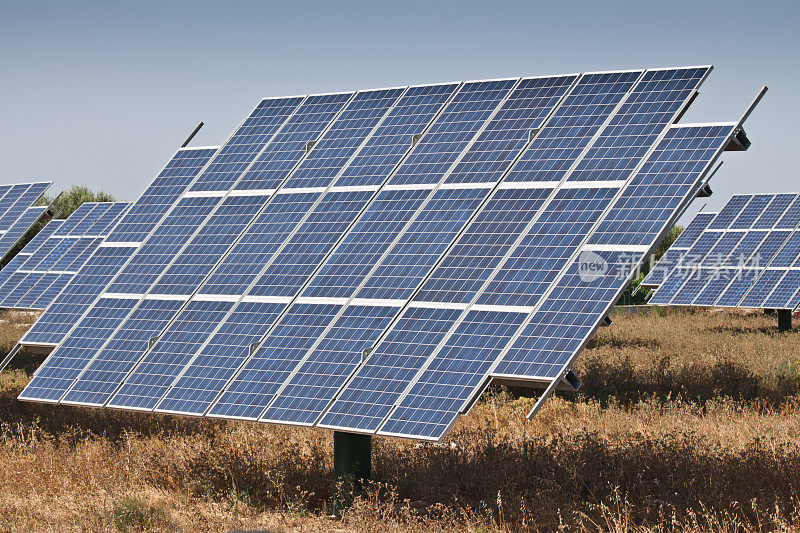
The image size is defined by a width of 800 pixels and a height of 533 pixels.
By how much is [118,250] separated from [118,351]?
3074mm

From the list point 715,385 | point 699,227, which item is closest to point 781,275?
point 699,227

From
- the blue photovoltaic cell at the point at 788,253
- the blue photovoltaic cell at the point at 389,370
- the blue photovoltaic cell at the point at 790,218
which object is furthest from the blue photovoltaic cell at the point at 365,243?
the blue photovoltaic cell at the point at 790,218

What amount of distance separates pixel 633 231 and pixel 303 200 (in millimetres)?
5942

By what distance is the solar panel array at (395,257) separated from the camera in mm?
10977

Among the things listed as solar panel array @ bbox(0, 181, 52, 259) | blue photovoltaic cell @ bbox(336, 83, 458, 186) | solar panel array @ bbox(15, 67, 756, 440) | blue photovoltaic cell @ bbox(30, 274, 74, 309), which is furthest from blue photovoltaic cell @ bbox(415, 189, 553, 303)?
solar panel array @ bbox(0, 181, 52, 259)

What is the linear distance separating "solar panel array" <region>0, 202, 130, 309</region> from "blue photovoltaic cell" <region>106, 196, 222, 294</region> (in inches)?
487

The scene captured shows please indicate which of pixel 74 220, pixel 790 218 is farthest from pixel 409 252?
pixel 790 218

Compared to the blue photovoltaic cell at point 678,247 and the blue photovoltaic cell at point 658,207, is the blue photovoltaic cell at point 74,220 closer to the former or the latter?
the blue photovoltaic cell at point 658,207

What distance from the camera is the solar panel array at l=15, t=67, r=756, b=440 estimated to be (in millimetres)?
10977

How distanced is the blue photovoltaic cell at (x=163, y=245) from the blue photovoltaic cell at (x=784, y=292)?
26.3 meters

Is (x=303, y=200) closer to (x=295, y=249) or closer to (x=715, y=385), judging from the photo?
(x=295, y=249)

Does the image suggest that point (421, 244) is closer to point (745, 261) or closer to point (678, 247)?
point (745, 261)

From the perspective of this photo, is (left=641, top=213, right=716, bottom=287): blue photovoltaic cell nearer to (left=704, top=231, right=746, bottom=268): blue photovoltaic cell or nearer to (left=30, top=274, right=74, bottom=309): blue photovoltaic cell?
(left=704, top=231, right=746, bottom=268): blue photovoltaic cell

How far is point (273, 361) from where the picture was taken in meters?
12.1
